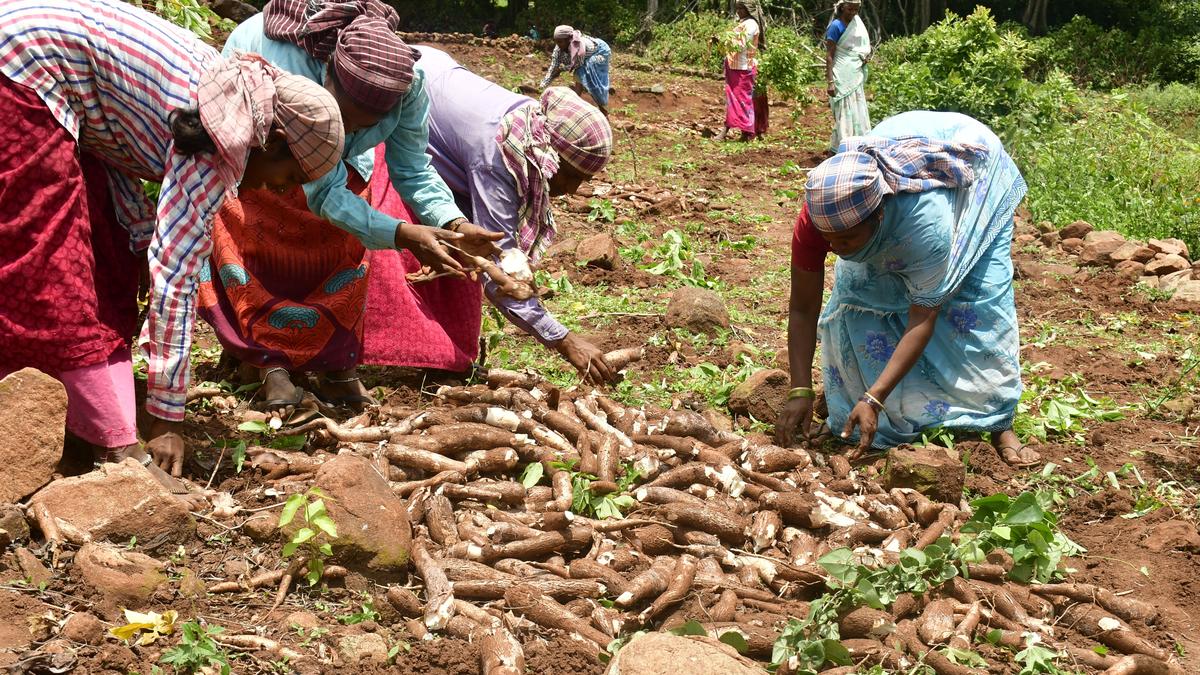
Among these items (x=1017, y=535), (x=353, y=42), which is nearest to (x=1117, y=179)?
(x=1017, y=535)

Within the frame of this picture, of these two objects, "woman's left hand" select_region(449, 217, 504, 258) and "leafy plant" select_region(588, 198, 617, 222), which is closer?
"woman's left hand" select_region(449, 217, 504, 258)

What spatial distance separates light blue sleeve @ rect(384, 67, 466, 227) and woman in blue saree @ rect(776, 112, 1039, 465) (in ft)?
4.29

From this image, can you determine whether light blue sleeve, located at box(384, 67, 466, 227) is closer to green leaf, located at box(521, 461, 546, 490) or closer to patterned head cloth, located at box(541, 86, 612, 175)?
patterned head cloth, located at box(541, 86, 612, 175)

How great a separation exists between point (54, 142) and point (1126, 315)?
5.69 metres

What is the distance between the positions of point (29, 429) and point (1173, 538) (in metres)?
3.61

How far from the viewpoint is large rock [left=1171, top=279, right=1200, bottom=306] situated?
21.7 ft

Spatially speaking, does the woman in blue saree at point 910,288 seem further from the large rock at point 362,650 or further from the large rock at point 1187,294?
the large rock at point 1187,294

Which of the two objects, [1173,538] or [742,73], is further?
[742,73]

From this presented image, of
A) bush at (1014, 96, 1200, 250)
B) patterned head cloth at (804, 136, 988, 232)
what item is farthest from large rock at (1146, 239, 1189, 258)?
patterned head cloth at (804, 136, 988, 232)

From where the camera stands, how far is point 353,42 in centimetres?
357

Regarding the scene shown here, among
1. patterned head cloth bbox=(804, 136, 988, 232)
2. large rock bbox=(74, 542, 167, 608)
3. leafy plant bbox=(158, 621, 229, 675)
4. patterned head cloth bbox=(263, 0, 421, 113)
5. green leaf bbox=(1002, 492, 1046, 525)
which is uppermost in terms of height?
patterned head cloth bbox=(263, 0, 421, 113)

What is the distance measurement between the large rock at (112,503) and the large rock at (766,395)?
95.8 inches

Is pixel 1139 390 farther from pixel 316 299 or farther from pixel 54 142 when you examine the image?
pixel 54 142

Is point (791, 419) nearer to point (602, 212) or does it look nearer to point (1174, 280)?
point (1174, 280)
